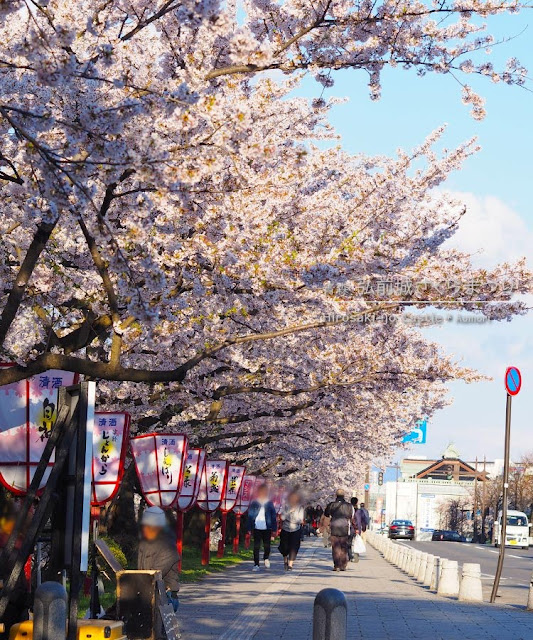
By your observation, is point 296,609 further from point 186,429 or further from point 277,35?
point 186,429

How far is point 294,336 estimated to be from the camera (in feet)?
67.9

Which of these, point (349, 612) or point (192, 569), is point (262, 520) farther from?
point (349, 612)

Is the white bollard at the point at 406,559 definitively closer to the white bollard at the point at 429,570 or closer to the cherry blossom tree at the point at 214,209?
the white bollard at the point at 429,570

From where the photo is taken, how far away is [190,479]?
2438cm

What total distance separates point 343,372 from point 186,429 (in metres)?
5.34

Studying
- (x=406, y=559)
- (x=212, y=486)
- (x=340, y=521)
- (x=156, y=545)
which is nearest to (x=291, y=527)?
(x=212, y=486)

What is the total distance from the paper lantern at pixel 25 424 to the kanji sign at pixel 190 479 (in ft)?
36.7

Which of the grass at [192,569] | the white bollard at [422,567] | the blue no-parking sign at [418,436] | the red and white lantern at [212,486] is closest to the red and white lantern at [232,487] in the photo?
the grass at [192,569]

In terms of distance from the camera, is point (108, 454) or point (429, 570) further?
point (429, 570)

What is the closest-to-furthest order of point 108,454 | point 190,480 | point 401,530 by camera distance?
point 108,454, point 190,480, point 401,530

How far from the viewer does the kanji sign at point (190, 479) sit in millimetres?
24078

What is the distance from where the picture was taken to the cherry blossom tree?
357 inches

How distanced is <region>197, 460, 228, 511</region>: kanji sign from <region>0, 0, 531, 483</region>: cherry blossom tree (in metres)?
5.10

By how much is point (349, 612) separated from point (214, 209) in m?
6.43
